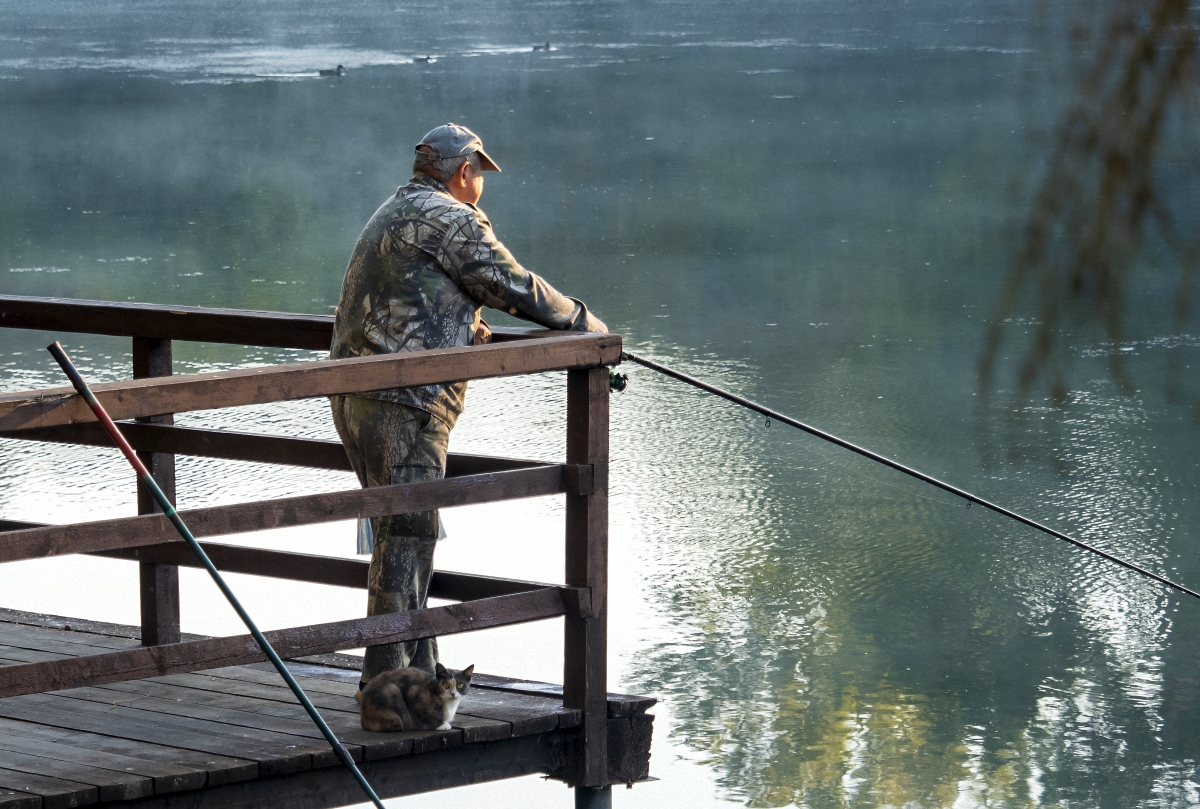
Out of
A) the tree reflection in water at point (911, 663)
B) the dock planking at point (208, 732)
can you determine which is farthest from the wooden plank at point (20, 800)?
the tree reflection in water at point (911, 663)

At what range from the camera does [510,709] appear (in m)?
3.60

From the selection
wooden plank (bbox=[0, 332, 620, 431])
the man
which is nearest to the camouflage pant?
the man

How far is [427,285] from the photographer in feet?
11.4

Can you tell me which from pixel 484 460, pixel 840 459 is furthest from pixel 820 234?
pixel 484 460

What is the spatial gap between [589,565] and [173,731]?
877mm

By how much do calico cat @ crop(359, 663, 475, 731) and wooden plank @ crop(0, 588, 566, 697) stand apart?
112mm

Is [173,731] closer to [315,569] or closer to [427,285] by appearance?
[315,569]

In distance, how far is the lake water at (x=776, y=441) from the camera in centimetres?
706

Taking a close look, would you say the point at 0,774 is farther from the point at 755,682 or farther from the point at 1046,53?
the point at 755,682

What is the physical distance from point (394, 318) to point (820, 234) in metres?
16.7

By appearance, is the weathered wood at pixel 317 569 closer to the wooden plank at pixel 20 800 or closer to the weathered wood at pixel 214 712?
the weathered wood at pixel 214 712

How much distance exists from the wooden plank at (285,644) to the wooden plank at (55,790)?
233 mm

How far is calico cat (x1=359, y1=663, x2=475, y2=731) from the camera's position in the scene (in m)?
3.39

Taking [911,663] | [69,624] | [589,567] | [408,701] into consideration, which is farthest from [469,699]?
[911,663]
